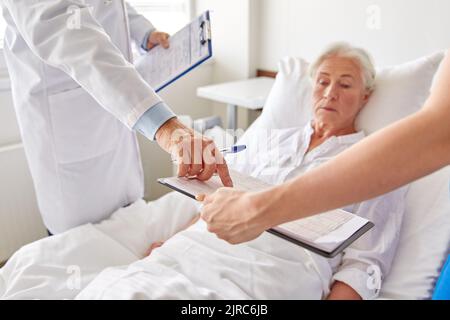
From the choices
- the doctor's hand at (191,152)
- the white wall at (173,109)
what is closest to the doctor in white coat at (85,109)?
the doctor's hand at (191,152)

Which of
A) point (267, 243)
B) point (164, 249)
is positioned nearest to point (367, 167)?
point (267, 243)

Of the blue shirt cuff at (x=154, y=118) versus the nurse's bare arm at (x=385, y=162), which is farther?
the blue shirt cuff at (x=154, y=118)

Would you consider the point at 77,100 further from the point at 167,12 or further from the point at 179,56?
the point at 167,12

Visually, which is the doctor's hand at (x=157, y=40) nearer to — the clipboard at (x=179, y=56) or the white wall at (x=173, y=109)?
the clipboard at (x=179, y=56)

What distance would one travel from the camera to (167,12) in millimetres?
2369

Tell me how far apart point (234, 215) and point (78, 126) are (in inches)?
28.7

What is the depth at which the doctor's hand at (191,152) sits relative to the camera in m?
0.93

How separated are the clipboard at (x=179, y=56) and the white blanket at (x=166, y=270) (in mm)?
504

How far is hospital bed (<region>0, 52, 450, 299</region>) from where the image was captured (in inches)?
44.8

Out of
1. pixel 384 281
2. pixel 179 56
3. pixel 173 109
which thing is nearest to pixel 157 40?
pixel 179 56

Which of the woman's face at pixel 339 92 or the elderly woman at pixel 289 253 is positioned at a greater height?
the woman's face at pixel 339 92

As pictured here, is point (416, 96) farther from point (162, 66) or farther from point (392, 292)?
point (162, 66)
